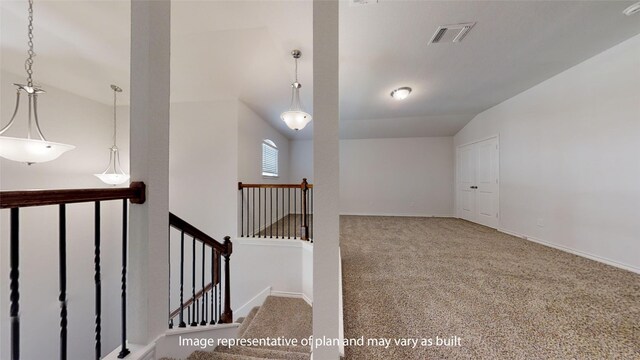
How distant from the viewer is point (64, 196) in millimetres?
873

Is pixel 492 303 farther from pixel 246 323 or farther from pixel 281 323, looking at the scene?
pixel 246 323

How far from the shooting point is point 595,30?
2244 mm

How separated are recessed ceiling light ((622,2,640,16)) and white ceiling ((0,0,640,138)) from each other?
0.04 meters

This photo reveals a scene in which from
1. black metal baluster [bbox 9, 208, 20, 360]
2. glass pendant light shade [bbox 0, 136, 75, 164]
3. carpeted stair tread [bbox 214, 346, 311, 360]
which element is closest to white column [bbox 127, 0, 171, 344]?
black metal baluster [bbox 9, 208, 20, 360]

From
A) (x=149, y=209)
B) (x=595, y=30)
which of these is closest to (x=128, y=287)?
(x=149, y=209)

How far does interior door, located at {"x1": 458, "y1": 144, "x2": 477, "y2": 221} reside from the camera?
16.6ft

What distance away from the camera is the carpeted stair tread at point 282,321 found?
253 centimetres

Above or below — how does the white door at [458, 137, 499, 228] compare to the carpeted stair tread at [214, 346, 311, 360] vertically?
above

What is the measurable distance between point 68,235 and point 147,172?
3353 millimetres

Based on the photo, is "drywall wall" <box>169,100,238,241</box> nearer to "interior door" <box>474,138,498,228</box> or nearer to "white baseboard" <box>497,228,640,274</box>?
"white baseboard" <box>497,228,640,274</box>

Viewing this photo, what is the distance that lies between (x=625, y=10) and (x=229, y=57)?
159 inches

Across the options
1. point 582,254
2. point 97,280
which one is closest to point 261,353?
point 97,280

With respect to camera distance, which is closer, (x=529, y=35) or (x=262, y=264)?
(x=529, y=35)

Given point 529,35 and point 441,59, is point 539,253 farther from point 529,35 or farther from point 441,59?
point 441,59
